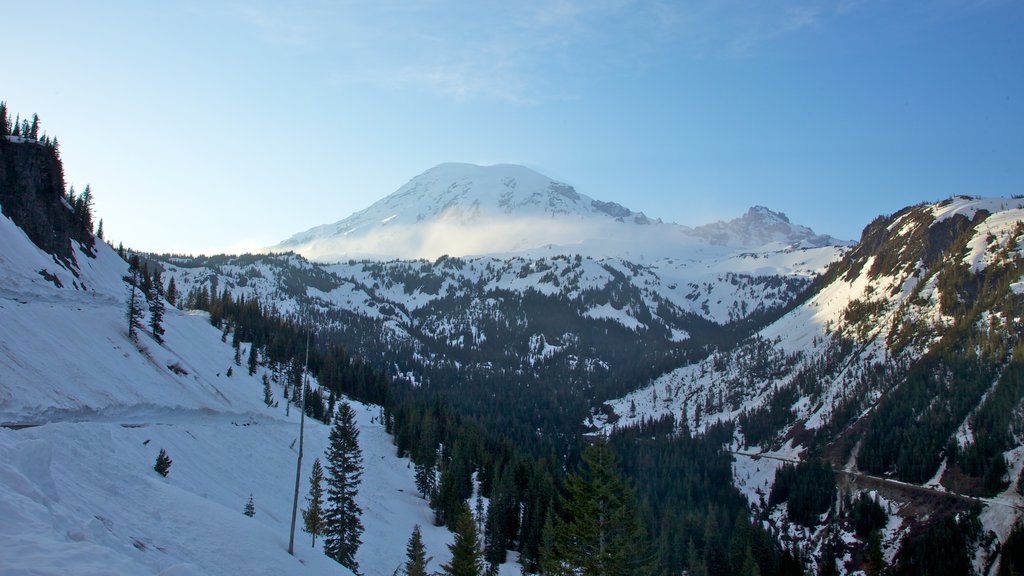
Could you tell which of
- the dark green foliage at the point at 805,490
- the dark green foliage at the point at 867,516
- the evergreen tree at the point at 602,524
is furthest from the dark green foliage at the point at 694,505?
the dark green foliage at the point at 867,516

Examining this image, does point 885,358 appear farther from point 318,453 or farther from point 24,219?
point 24,219

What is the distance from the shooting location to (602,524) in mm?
29016

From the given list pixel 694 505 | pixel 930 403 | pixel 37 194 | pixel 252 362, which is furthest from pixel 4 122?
pixel 930 403

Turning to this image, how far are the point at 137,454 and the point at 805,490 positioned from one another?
461 ft

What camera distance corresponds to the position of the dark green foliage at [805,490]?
13112 cm

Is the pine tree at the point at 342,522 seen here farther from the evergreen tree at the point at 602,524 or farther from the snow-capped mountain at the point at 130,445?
the evergreen tree at the point at 602,524

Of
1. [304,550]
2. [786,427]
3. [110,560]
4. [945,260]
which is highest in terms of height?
[945,260]

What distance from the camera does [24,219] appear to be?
79.5 meters

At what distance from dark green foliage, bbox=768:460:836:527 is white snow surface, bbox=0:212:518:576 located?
91.8 metres

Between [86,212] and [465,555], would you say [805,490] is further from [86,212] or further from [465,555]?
[86,212]

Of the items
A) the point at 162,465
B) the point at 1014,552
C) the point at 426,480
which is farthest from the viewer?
A: the point at 426,480

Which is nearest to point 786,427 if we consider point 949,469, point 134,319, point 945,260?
point 949,469

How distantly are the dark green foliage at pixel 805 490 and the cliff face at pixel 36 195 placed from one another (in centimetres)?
15018

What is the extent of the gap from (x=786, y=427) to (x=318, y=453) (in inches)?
5988
